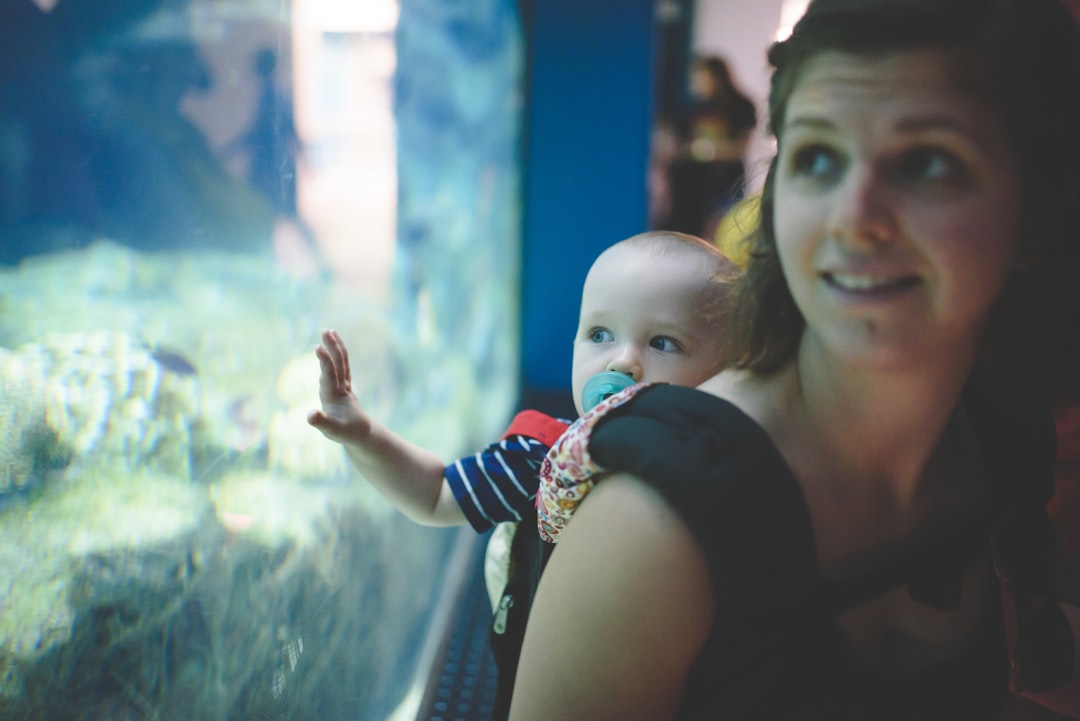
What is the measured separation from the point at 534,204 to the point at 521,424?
10.8 feet

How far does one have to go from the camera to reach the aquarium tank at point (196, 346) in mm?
767

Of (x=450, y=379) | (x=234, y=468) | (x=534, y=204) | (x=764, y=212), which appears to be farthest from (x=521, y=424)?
(x=534, y=204)

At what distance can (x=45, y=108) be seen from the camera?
29.8 inches

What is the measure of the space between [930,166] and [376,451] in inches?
34.2

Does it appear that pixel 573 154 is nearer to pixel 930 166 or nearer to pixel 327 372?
pixel 327 372

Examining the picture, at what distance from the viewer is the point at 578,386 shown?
1.41m

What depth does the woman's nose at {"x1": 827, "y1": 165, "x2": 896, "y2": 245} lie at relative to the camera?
779 millimetres

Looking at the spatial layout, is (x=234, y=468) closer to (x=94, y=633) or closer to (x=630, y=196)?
(x=94, y=633)

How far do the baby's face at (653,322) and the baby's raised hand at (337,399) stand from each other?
35 cm

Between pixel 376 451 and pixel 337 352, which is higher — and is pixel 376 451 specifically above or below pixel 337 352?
below

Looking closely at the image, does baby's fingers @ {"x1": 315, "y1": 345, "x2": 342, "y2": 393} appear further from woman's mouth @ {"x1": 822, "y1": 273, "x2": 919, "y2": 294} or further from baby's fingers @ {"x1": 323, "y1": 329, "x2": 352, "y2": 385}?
woman's mouth @ {"x1": 822, "y1": 273, "x2": 919, "y2": 294}

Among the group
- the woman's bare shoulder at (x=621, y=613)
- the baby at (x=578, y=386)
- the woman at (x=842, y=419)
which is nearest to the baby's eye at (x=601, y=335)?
the baby at (x=578, y=386)

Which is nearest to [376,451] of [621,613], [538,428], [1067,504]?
[538,428]

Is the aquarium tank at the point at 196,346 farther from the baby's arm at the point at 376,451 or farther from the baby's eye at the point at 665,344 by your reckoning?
the baby's eye at the point at 665,344
